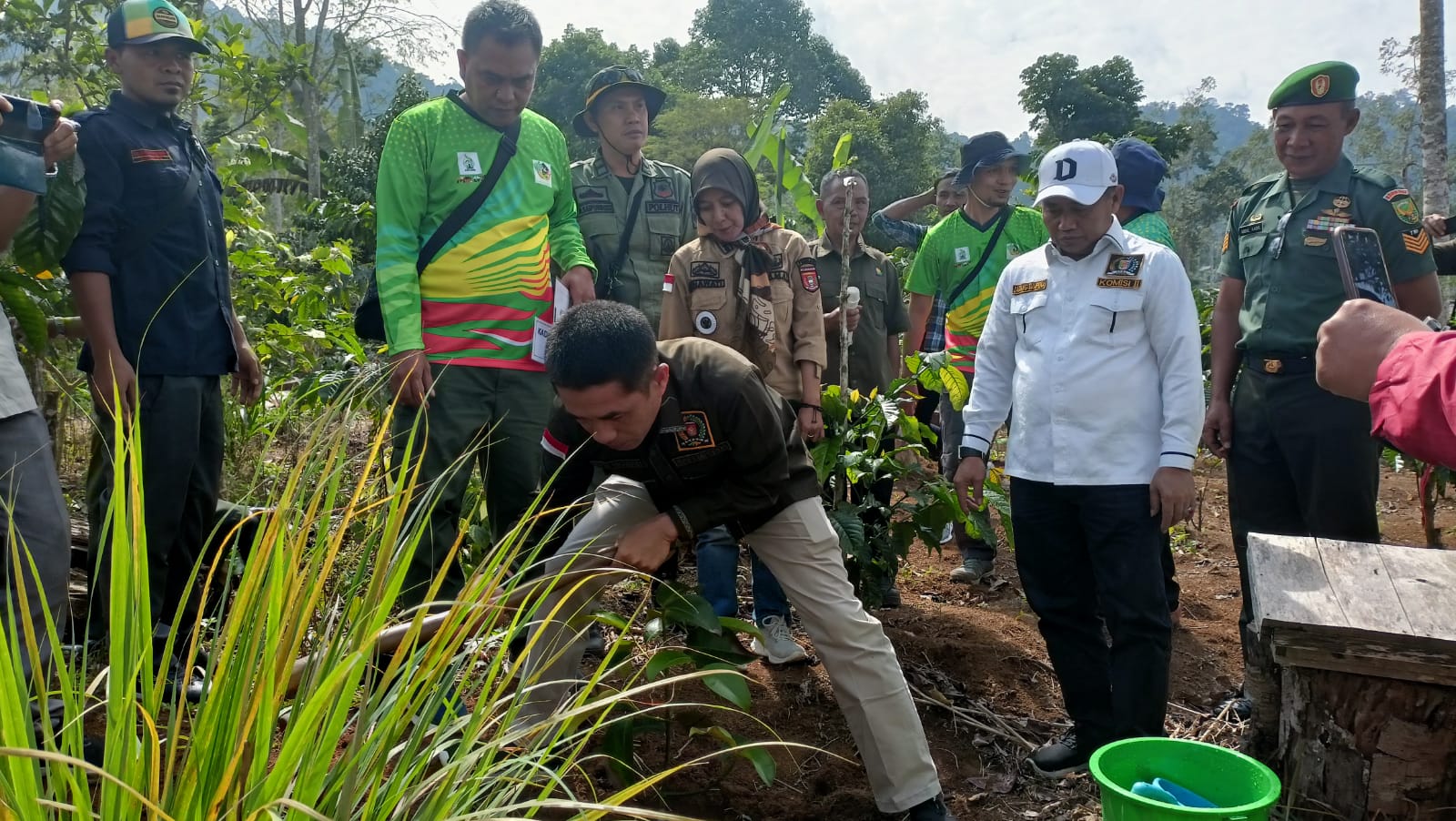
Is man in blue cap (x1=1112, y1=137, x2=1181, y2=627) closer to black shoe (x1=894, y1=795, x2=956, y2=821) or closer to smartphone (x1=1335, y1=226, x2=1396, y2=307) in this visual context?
smartphone (x1=1335, y1=226, x2=1396, y2=307)

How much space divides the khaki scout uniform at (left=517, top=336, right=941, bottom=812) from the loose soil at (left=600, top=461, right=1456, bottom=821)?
0.26 m

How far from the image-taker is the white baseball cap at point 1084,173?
2545 mm

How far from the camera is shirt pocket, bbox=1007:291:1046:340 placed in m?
2.68

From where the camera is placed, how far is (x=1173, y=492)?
2424 millimetres

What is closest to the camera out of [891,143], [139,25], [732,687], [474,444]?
[732,687]

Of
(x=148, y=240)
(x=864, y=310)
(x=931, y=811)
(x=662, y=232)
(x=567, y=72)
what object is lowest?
(x=931, y=811)

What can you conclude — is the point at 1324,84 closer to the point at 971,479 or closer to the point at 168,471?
the point at 971,479

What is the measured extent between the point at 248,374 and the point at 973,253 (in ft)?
9.84

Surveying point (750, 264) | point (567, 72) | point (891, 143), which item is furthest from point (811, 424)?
point (567, 72)

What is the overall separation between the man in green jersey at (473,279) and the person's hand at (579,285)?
135mm

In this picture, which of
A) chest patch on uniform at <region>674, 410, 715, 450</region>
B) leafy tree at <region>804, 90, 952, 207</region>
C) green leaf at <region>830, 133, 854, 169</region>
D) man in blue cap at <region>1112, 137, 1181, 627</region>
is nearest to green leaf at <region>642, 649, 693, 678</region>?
chest patch on uniform at <region>674, 410, 715, 450</region>

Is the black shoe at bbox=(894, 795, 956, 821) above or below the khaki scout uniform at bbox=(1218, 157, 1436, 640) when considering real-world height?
below

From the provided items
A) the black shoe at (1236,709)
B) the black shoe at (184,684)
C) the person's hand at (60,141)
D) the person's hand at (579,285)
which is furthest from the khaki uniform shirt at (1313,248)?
the person's hand at (60,141)

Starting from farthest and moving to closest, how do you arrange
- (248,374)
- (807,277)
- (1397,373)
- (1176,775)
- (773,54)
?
(773,54) < (807,277) < (248,374) < (1176,775) < (1397,373)
